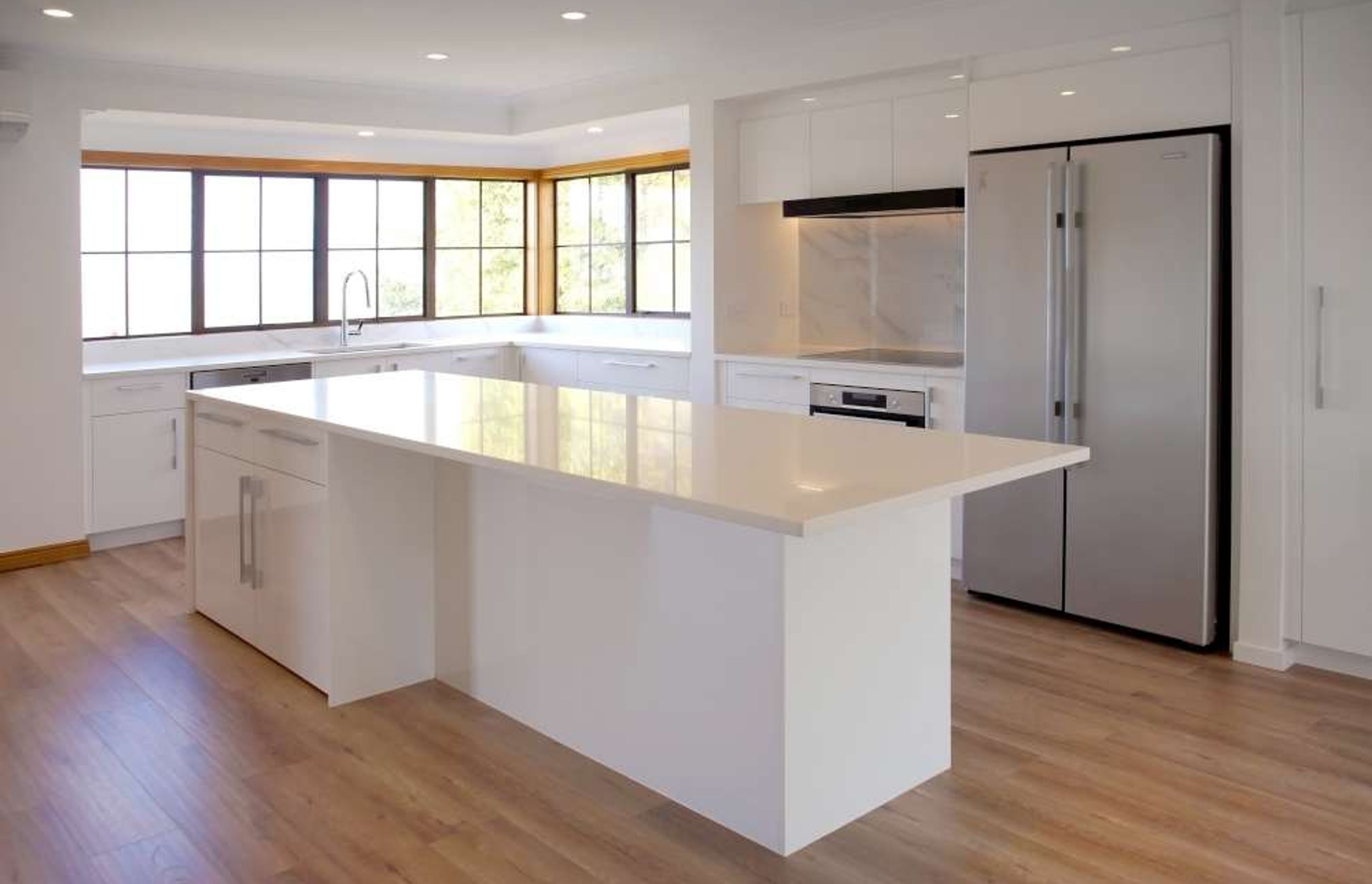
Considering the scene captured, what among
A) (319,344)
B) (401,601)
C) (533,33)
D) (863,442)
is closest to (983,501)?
(863,442)

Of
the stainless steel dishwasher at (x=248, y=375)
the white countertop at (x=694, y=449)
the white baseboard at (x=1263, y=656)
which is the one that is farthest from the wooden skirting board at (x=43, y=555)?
the white baseboard at (x=1263, y=656)

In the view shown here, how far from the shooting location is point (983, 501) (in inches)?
179

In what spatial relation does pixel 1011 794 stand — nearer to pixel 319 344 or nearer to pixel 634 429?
pixel 634 429

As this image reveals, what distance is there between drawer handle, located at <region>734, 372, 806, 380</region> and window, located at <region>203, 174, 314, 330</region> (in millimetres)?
2823

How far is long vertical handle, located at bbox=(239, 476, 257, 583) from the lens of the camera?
13.3 ft

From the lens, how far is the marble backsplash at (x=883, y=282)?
5.42m

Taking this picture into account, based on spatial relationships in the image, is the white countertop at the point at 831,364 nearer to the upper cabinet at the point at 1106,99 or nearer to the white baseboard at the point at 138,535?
the upper cabinet at the point at 1106,99

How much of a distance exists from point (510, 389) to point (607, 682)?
1.41 meters

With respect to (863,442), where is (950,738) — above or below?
below

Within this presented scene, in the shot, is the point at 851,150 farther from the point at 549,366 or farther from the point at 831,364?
the point at 549,366

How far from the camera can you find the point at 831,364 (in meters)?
5.12

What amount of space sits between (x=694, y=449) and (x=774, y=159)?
304 cm

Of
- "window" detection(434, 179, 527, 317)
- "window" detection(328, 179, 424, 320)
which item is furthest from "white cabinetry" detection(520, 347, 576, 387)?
"window" detection(328, 179, 424, 320)

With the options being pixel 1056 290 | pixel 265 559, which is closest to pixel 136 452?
pixel 265 559
